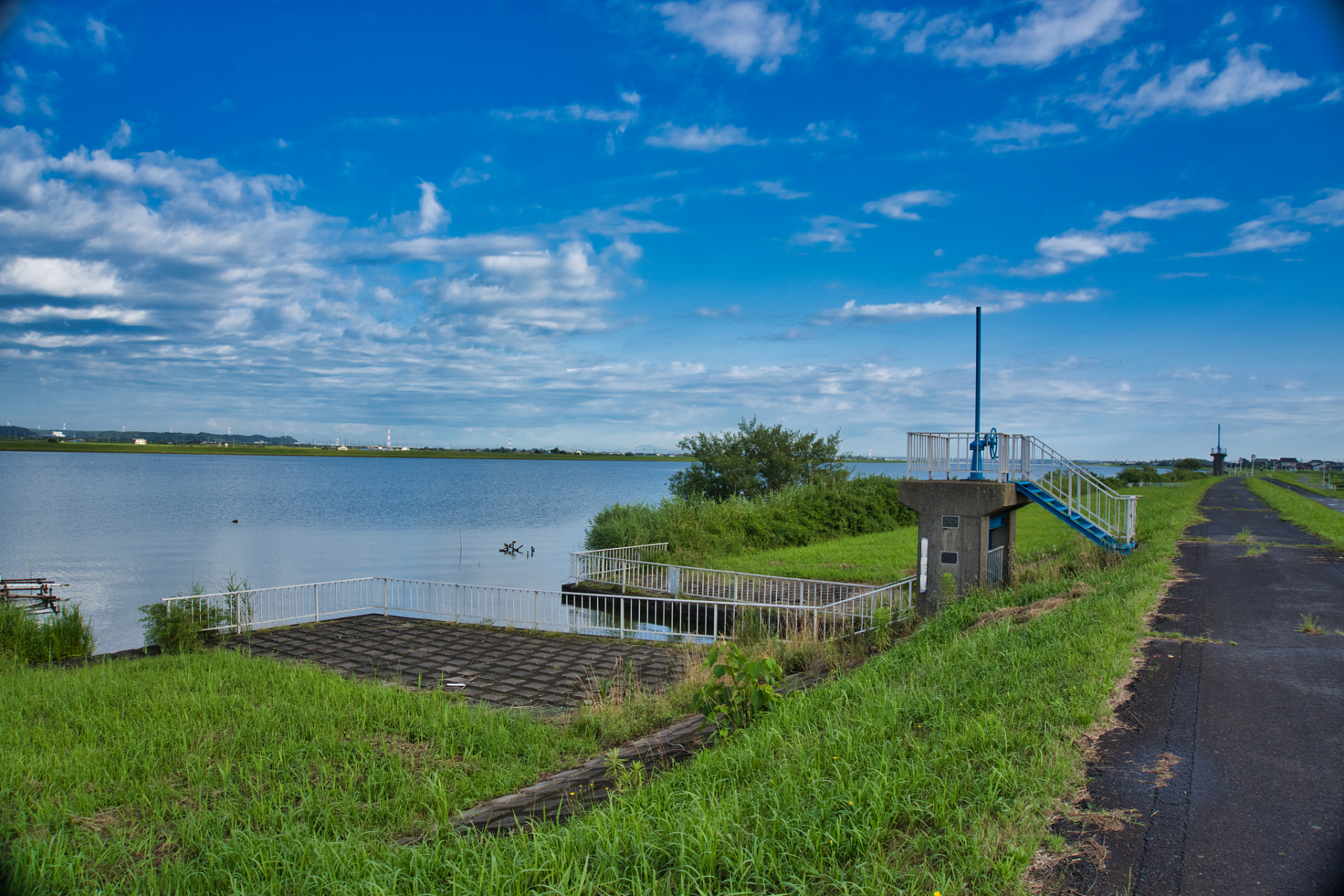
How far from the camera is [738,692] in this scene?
666cm

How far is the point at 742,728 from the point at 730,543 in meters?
21.2

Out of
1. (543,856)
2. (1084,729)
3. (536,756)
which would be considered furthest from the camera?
(536,756)

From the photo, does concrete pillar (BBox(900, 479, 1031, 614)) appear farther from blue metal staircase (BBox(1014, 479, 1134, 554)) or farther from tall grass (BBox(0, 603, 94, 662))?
tall grass (BBox(0, 603, 94, 662))

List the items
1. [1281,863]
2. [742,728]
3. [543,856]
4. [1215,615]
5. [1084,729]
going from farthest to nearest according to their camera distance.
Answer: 1. [1215,615]
2. [742,728]
3. [1084,729]
4. [543,856]
5. [1281,863]

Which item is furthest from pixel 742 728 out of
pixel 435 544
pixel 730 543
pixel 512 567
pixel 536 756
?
pixel 435 544

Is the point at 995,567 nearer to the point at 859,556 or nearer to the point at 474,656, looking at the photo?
the point at 859,556

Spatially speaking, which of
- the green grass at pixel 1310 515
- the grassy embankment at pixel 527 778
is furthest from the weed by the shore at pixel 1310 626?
the green grass at pixel 1310 515

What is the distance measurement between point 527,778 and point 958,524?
11.6m

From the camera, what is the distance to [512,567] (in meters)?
30.9

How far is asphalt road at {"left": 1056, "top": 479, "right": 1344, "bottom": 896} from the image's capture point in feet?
11.0

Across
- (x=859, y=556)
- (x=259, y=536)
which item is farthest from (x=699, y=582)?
(x=259, y=536)

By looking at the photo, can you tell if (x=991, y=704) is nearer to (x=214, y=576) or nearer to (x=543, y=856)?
(x=543, y=856)

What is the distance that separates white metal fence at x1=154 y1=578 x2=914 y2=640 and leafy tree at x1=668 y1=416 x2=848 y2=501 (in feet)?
53.2

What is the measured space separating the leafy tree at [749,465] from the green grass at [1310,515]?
17925 mm
